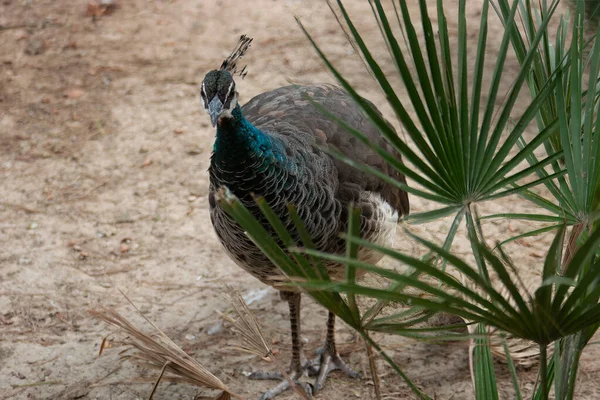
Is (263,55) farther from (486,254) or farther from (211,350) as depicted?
(486,254)

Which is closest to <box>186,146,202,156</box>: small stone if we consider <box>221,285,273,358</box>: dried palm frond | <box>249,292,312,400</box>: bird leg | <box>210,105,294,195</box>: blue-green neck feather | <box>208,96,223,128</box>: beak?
<box>249,292,312,400</box>: bird leg

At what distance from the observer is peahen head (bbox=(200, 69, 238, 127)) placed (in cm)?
258

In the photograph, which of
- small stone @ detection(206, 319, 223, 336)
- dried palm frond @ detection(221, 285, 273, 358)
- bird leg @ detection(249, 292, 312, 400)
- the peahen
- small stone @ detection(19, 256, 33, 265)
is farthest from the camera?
small stone @ detection(19, 256, 33, 265)

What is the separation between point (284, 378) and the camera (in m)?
3.74

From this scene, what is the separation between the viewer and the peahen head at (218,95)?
102 inches

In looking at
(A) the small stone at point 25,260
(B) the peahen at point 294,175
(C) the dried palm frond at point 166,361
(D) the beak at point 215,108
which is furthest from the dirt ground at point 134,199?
(D) the beak at point 215,108

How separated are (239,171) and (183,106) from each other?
3.28 metres

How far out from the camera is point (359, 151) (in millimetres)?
3258

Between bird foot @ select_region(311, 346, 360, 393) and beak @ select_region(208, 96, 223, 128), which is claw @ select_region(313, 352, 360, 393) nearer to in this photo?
bird foot @ select_region(311, 346, 360, 393)

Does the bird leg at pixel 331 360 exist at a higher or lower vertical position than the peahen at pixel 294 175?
lower

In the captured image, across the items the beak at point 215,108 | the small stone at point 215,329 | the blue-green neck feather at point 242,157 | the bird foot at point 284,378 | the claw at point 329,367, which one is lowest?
the small stone at point 215,329

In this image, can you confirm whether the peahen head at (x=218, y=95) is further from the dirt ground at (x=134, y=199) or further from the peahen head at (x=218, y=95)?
the dirt ground at (x=134, y=199)

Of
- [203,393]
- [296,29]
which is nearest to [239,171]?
[203,393]

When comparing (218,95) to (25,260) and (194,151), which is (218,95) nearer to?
(25,260)
